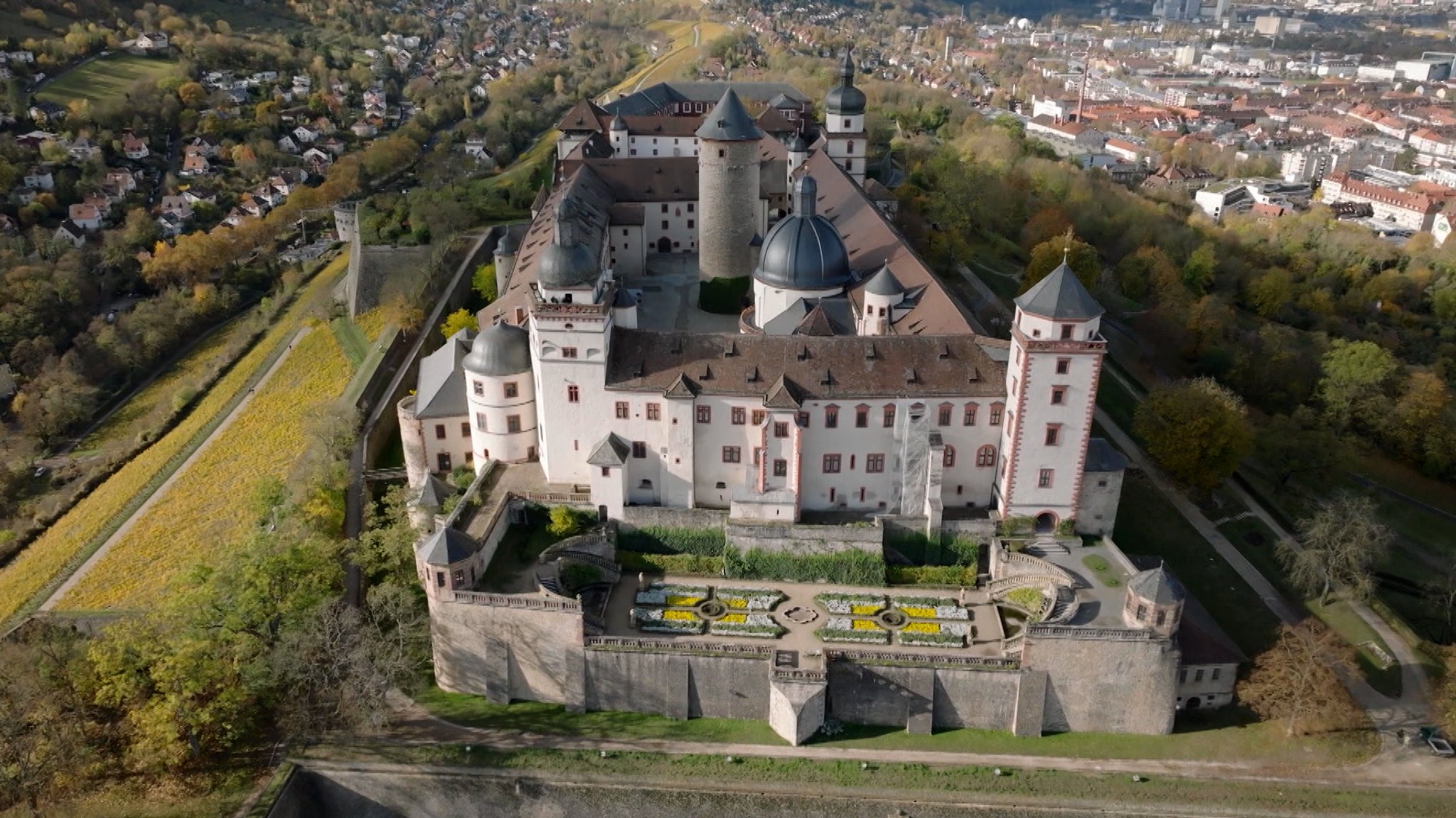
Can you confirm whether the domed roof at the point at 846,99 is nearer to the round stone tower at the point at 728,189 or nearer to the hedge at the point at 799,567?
the round stone tower at the point at 728,189

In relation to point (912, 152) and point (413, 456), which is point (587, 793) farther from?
point (912, 152)

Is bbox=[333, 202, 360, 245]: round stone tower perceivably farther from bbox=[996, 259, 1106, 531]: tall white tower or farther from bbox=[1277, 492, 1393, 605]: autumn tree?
bbox=[1277, 492, 1393, 605]: autumn tree

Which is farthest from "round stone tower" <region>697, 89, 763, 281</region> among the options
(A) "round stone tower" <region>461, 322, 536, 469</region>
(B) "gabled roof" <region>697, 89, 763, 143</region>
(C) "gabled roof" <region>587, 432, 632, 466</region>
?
→ (C) "gabled roof" <region>587, 432, 632, 466</region>

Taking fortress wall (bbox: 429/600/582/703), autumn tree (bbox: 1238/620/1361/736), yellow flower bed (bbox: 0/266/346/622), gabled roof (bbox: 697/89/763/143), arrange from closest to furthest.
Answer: autumn tree (bbox: 1238/620/1361/736), fortress wall (bbox: 429/600/582/703), yellow flower bed (bbox: 0/266/346/622), gabled roof (bbox: 697/89/763/143)

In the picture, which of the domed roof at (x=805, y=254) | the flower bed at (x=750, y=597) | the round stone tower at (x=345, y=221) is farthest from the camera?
the round stone tower at (x=345, y=221)

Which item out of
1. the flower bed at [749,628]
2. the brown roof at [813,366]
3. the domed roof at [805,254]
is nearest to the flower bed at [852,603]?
the flower bed at [749,628]

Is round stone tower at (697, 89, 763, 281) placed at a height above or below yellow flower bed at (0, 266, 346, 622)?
above
